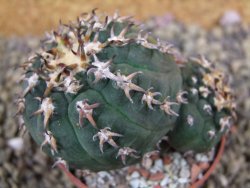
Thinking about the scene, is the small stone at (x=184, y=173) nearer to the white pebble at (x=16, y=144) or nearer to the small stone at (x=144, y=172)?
the small stone at (x=144, y=172)

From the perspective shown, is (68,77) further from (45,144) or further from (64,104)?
(45,144)

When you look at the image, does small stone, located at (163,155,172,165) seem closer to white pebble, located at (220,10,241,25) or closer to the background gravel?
the background gravel

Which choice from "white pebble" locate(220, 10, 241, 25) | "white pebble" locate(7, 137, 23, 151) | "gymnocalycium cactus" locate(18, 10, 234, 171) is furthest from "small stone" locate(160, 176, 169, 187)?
"white pebble" locate(220, 10, 241, 25)

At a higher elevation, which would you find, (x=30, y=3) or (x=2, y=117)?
(x=30, y=3)

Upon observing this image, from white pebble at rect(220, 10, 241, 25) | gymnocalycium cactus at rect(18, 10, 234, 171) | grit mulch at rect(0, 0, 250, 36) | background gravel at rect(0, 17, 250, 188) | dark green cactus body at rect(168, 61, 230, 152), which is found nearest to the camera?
gymnocalycium cactus at rect(18, 10, 234, 171)

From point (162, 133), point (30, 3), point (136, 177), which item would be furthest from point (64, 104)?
point (30, 3)

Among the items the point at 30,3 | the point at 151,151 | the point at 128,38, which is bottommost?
the point at 151,151
